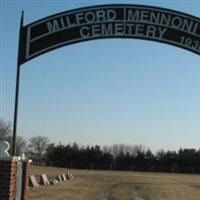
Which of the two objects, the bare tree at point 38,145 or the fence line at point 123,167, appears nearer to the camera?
the fence line at point 123,167

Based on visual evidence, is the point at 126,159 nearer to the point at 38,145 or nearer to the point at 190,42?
the point at 38,145

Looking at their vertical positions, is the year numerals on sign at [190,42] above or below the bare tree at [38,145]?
Answer: below

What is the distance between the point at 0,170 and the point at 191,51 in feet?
19.1

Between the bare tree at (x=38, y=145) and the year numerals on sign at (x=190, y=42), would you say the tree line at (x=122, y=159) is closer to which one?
the bare tree at (x=38, y=145)

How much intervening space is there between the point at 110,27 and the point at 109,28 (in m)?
0.04

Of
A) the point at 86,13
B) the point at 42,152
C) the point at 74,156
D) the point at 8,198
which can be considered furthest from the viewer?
the point at 42,152

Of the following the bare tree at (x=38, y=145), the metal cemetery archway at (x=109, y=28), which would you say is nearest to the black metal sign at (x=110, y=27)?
the metal cemetery archway at (x=109, y=28)

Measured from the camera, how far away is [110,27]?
629 inches

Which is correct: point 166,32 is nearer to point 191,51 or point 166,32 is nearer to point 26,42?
point 191,51

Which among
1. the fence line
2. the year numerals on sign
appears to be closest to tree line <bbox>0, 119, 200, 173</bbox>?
the fence line

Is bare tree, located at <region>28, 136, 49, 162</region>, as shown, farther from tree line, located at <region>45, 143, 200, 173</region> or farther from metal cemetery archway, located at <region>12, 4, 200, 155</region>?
metal cemetery archway, located at <region>12, 4, 200, 155</region>

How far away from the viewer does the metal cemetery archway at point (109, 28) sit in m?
15.8

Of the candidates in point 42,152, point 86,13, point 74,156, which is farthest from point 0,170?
point 42,152

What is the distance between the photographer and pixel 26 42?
15.9 metres
